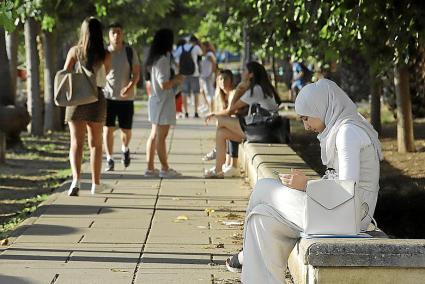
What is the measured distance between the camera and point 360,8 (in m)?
11.7

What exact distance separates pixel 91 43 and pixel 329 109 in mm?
5586

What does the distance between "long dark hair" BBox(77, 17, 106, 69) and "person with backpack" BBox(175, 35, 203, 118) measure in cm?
1448

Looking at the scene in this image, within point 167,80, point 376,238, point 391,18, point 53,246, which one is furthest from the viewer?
point 167,80

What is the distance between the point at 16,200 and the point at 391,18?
4.60 m

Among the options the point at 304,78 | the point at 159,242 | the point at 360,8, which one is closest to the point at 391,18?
the point at 360,8

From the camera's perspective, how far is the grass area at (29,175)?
11695 millimetres

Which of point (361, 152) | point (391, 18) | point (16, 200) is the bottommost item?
point (16, 200)

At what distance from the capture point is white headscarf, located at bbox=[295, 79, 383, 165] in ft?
21.4

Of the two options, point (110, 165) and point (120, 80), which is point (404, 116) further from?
point (120, 80)

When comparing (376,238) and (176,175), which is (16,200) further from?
(376,238)

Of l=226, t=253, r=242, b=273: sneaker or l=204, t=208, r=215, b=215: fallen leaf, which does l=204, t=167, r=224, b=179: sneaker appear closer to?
l=204, t=208, r=215, b=215: fallen leaf

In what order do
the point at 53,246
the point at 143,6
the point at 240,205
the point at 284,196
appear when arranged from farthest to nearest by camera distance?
1. the point at 143,6
2. the point at 240,205
3. the point at 53,246
4. the point at 284,196

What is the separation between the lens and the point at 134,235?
30.9 ft

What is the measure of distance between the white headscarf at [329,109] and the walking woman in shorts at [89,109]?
5.42 metres
